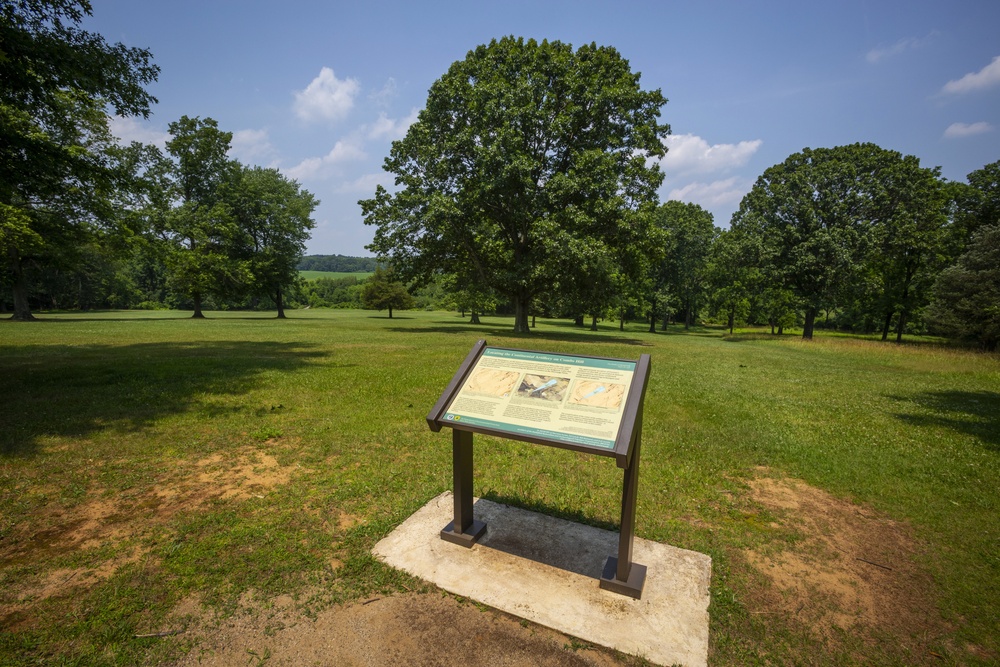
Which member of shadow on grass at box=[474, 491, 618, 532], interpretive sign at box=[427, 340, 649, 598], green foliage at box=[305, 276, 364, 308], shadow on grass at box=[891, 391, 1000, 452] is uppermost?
interpretive sign at box=[427, 340, 649, 598]

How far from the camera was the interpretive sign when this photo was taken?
11.4 ft

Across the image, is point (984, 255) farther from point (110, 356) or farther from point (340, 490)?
point (110, 356)

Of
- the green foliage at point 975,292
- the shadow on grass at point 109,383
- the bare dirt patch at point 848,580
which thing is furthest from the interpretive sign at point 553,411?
the green foliage at point 975,292

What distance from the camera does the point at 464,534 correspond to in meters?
4.37

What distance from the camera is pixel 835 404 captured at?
423 inches

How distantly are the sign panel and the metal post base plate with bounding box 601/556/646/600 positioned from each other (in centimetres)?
132

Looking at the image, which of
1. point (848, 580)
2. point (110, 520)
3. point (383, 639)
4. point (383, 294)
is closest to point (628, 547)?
point (383, 639)

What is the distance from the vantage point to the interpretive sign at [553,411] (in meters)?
3.48

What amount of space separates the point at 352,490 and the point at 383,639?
2.48m

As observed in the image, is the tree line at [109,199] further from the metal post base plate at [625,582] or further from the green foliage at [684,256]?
the green foliage at [684,256]

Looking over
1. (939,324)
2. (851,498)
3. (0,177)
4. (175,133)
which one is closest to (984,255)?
(939,324)

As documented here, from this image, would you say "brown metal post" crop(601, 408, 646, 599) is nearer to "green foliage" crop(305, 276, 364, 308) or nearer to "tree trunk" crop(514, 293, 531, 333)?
"tree trunk" crop(514, 293, 531, 333)

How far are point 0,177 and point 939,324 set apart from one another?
44209 millimetres

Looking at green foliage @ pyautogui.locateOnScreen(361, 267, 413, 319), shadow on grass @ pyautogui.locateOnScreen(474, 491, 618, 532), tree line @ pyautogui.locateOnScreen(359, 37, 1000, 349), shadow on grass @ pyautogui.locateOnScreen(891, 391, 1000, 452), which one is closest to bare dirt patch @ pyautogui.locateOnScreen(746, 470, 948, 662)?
shadow on grass @ pyautogui.locateOnScreen(474, 491, 618, 532)
